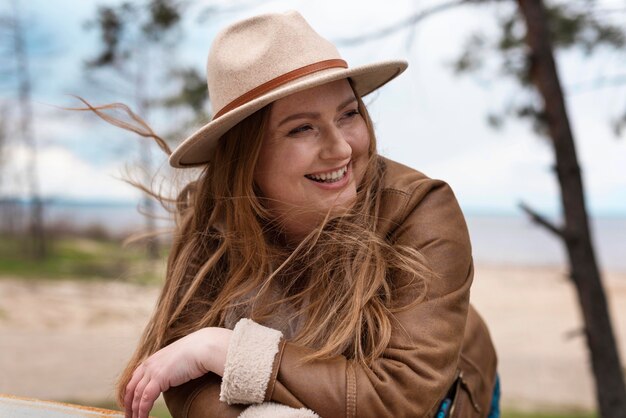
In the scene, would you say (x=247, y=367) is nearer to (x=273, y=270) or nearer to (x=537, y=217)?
(x=273, y=270)

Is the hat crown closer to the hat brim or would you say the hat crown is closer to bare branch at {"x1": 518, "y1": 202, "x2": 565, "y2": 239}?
the hat brim

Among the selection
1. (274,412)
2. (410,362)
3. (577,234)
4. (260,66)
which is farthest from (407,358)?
(577,234)

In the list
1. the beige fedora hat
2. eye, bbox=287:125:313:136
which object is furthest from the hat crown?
eye, bbox=287:125:313:136

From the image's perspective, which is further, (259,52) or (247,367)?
(259,52)

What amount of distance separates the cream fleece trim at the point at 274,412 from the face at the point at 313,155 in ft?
1.70

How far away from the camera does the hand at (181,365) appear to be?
1640 mm

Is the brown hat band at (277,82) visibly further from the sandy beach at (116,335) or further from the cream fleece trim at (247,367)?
the sandy beach at (116,335)

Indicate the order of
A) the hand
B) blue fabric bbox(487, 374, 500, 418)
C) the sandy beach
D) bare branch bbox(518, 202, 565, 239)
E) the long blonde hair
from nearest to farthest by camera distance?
1. the hand
2. the long blonde hair
3. blue fabric bbox(487, 374, 500, 418)
4. bare branch bbox(518, 202, 565, 239)
5. the sandy beach

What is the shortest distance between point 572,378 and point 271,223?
33.4 feet

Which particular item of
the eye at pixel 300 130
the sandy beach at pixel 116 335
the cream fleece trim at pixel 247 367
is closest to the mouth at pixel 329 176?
the eye at pixel 300 130

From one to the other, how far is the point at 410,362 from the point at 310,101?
0.68 meters

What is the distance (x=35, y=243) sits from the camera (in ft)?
60.6

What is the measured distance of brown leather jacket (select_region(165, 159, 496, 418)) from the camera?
158 cm

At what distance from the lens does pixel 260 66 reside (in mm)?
1815
